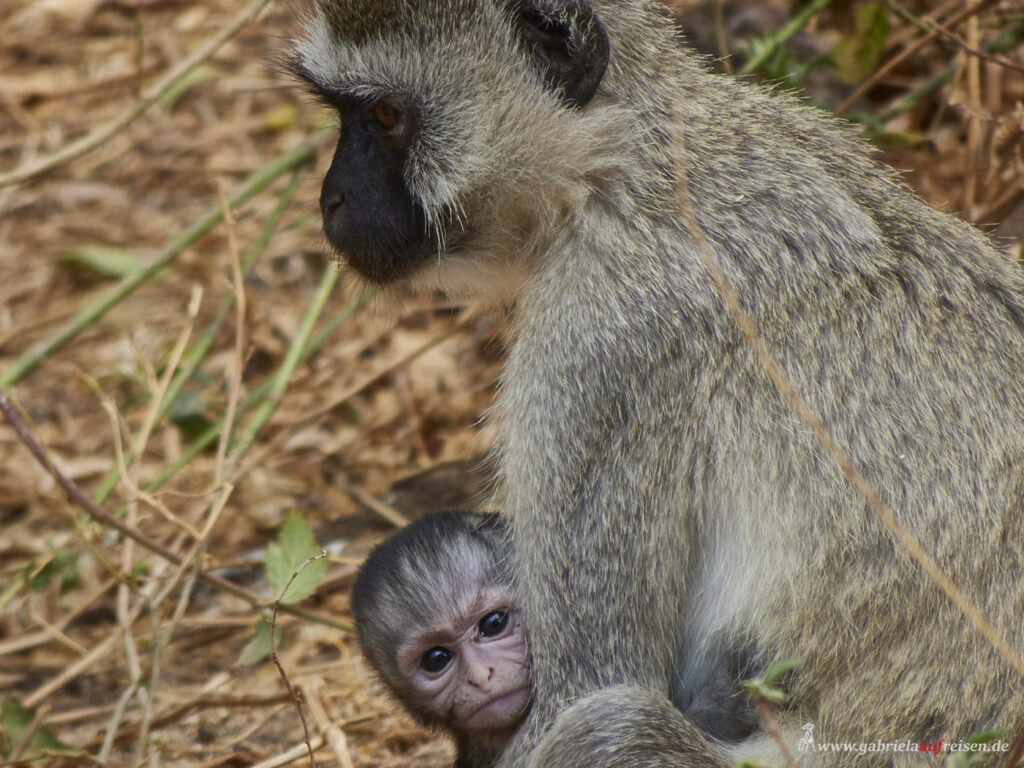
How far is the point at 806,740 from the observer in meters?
3.63

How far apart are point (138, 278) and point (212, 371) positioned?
62.6 inches

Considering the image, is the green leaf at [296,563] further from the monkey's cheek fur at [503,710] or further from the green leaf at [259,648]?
the monkey's cheek fur at [503,710]

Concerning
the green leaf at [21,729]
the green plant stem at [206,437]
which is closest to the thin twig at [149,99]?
the green plant stem at [206,437]

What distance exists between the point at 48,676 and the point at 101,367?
2.64 meters

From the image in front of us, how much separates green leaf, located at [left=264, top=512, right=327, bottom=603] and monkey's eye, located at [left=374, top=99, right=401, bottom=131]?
1.46m

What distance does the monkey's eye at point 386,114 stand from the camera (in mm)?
4176

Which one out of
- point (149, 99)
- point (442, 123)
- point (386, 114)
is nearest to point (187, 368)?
point (149, 99)

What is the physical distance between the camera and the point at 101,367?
25.6 ft

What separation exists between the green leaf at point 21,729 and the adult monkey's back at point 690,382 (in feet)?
6.83

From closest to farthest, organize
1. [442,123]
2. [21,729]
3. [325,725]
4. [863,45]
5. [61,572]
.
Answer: [442,123] → [325,725] → [21,729] → [61,572] → [863,45]

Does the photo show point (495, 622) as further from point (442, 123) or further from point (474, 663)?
point (442, 123)

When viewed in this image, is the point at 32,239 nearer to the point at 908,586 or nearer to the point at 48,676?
the point at 48,676

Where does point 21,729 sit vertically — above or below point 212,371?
below

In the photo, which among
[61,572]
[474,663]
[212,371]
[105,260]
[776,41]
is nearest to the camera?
[474,663]
